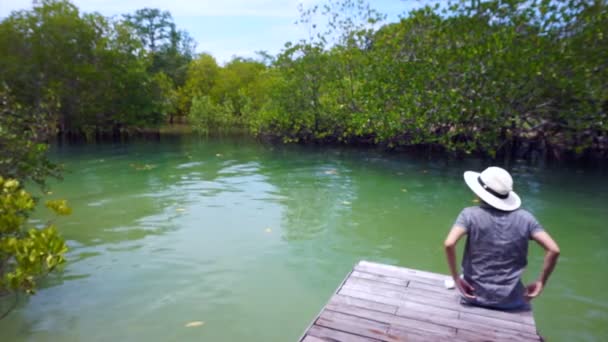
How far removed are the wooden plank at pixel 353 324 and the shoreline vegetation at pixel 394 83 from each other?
535 cm

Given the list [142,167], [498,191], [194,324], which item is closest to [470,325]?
[498,191]

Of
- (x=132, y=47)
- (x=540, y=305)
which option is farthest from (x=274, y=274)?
(x=132, y=47)

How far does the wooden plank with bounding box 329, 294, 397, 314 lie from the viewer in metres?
3.26

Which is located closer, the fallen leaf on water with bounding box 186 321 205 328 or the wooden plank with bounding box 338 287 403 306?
the wooden plank with bounding box 338 287 403 306

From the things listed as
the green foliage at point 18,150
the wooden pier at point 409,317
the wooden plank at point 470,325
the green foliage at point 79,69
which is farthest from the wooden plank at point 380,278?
the green foliage at point 79,69

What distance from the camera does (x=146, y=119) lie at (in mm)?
28328

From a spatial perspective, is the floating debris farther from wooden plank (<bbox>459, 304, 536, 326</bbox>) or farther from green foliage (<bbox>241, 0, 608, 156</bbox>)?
wooden plank (<bbox>459, 304, 536, 326</bbox>)

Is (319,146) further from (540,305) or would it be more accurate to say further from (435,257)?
(540,305)

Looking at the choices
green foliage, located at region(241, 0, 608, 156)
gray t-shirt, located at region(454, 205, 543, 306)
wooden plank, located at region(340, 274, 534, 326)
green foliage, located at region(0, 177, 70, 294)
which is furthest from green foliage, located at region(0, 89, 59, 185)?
green foliage, located at region(241, 0, 608, 156)

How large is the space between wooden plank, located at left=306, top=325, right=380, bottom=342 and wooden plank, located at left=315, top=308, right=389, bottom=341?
0.12 ft

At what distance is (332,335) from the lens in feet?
9.51

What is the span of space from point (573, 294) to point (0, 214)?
19.6 ft

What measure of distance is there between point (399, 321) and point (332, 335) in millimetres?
583

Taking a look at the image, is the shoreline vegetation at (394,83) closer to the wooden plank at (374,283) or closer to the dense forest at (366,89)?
the dense forest at (366,89)
